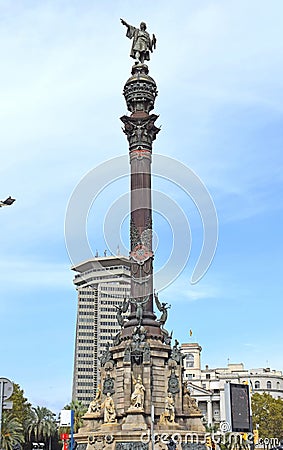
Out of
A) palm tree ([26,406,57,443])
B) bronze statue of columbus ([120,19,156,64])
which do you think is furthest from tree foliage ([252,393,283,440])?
bronze statue of columbus ([120,19,156,64])

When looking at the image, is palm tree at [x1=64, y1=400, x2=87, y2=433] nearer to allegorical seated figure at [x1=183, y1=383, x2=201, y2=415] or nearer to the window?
allegorical seated figure at [x1=183, y1=383, x2=201, y2=415]

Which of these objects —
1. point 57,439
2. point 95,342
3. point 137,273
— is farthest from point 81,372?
point 137,273

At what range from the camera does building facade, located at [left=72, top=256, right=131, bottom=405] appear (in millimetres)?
154125

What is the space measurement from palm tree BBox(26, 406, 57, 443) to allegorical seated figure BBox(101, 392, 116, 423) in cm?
4904

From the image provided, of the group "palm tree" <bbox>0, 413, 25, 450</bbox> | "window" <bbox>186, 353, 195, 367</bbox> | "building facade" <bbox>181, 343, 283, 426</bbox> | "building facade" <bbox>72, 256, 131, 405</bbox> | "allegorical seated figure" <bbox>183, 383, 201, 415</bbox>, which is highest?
"building facade" <bbox>72, 256, 131, 405</bbox>

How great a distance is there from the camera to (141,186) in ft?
151

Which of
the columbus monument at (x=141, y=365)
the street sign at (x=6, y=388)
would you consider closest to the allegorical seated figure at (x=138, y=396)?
the columbus monument at (x=141, y=365)

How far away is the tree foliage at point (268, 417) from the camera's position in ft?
266

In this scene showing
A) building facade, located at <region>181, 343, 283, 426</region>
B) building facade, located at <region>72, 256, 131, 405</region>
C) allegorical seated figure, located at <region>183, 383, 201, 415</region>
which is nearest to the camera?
allegorical seated figure, located at <region>183, 383, 201, 415</region>

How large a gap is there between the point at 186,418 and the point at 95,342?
121618 mm

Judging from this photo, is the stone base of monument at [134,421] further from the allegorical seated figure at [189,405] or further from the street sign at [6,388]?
the street sign at [6,388]

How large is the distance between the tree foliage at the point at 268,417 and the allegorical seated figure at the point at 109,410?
4729 centimetres

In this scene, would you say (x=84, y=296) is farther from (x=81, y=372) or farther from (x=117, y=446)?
(x=117, y=446)

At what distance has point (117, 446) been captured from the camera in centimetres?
3722
